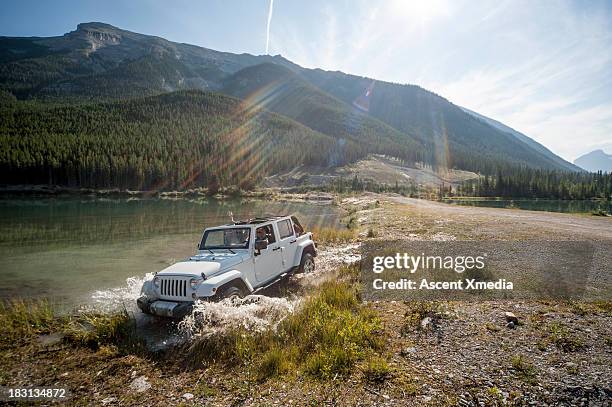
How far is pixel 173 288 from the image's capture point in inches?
341

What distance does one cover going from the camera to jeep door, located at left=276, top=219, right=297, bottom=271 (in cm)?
1248

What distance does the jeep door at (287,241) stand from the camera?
12477 mm

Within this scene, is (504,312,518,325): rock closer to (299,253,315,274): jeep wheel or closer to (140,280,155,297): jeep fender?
(299,253,315,274): jeep wheel

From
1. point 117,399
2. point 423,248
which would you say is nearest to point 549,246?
point 423,248

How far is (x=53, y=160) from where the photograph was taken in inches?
4574

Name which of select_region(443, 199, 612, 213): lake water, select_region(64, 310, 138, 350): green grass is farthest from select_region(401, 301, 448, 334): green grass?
select_region(443, 199, 612, 213): lake water

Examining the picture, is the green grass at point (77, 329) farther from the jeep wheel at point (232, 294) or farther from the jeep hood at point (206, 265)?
the jeep wheel at point (232, 294)

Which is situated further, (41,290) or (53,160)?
(53,160)

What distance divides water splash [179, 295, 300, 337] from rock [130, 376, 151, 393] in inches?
55.2

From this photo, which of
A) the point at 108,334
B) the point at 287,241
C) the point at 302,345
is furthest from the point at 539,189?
the point at 108,334

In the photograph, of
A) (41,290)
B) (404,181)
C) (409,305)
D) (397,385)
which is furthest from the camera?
(404,181)

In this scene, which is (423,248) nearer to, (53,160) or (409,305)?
(409,305)

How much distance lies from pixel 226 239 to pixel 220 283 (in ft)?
9.10

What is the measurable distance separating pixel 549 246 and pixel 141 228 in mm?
34718
